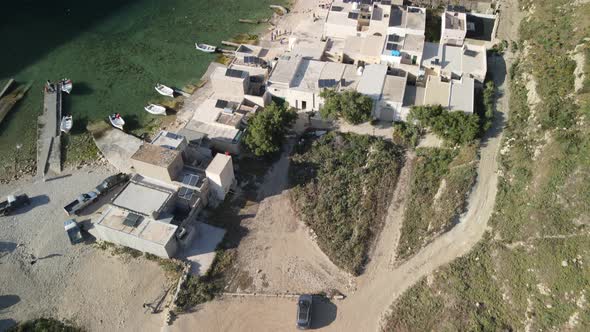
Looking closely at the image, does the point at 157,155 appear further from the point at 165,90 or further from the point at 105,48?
the point at 105,48

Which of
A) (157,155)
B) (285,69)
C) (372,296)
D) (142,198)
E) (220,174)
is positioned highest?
(285,69)

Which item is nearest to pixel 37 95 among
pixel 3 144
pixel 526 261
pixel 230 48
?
pixel 3 144

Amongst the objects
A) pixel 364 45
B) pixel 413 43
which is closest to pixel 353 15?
pixel 364 45

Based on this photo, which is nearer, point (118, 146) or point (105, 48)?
point (118, 146)

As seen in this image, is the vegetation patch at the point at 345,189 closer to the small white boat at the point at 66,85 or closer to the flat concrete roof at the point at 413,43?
the flat concrete roof at the point at 413,43

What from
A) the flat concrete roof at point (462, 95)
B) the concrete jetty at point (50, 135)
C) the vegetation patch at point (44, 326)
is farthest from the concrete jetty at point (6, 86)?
the flat concrete roof at point (462, 95)

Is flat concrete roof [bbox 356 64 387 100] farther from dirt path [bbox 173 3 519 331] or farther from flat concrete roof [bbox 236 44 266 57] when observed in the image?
flat concrete roof [bbox 236 44 266 57]

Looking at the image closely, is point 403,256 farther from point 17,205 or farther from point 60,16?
point 60,16
